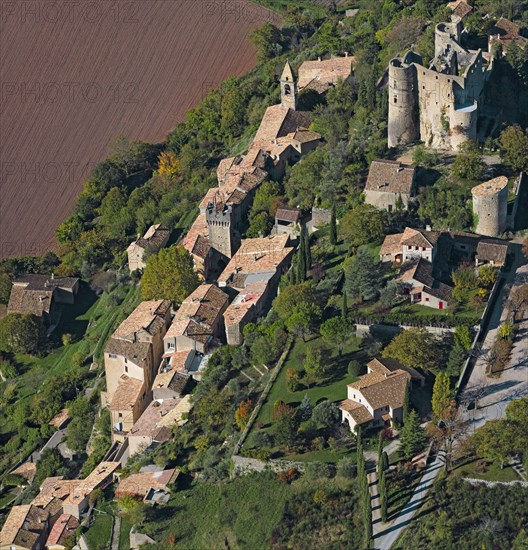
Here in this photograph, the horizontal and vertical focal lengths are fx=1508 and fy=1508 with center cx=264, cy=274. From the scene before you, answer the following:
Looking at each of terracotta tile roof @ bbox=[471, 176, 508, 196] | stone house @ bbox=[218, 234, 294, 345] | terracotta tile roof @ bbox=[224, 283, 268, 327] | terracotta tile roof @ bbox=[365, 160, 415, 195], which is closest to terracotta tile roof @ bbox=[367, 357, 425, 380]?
stone house @ bbox=[218, 234, 294, 345]

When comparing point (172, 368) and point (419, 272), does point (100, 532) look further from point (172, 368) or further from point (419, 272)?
point (419, 272)

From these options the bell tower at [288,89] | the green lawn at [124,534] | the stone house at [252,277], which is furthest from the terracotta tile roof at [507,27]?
the green lawn at [124,534]

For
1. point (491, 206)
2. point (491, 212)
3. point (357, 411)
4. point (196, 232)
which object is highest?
point (491, 206)

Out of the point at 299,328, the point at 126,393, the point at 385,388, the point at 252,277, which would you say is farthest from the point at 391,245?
the point at 126,393

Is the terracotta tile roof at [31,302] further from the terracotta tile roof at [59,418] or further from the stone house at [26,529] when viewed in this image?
the stone house at [26,529]

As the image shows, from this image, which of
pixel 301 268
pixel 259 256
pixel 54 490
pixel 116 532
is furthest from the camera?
Result: pixel 259 256

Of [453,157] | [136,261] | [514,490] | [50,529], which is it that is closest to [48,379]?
[136,261]
